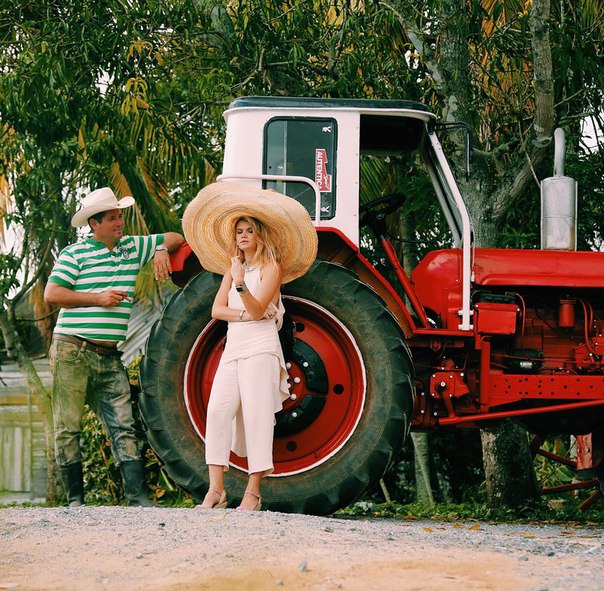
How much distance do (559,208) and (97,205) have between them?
119 inches

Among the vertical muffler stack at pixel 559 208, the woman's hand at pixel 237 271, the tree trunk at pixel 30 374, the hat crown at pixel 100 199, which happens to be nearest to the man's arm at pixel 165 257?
the hat crown at pixel 100 199

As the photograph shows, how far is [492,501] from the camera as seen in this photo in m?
9.73

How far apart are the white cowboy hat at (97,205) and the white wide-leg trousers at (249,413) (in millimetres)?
1553

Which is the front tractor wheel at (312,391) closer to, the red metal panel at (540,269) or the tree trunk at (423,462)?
the red metal panel at (540,269)

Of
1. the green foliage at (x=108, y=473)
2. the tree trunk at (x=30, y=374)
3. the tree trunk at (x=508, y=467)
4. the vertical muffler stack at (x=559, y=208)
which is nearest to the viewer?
the vertical muffler stack at (x=559, y=208)

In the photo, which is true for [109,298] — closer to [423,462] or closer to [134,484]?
[134,484]

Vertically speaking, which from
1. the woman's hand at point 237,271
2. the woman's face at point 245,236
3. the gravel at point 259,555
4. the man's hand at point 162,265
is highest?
the woman's face at point 245,236

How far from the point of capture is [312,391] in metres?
6.68

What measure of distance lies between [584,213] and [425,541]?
581 centimetres

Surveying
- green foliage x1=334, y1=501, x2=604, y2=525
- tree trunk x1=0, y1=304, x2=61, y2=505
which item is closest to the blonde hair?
green foliage x1=334, y1=501, x2=604, y2=525

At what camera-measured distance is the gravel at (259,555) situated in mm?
4242

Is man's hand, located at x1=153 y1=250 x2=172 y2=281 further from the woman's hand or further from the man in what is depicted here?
the woman's hand

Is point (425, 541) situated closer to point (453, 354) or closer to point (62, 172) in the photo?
point (453, 354)

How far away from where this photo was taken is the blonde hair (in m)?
6.29
